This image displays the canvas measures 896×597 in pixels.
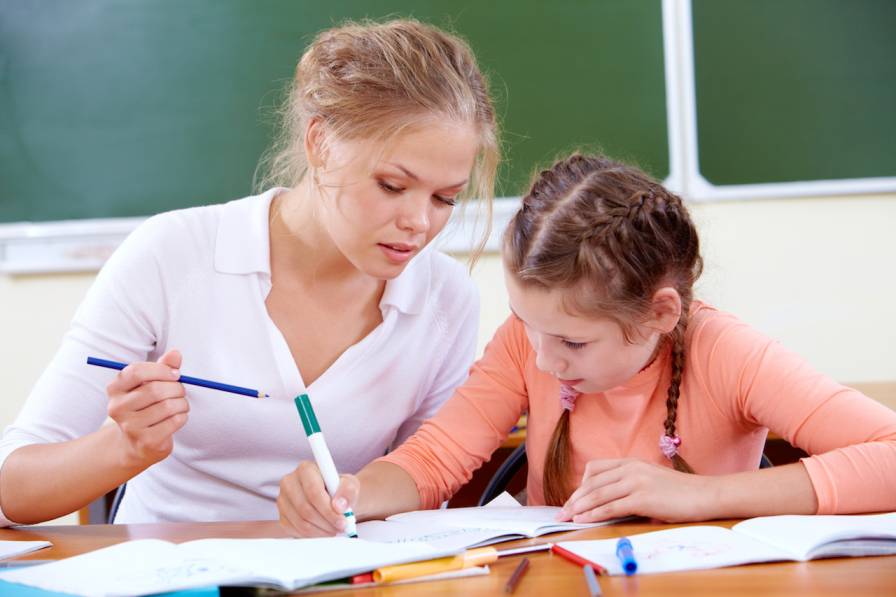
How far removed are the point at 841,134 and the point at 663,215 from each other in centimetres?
146

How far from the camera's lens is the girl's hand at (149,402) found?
110cm

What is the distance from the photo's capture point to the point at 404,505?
1.27 m

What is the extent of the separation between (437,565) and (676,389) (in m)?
0.56

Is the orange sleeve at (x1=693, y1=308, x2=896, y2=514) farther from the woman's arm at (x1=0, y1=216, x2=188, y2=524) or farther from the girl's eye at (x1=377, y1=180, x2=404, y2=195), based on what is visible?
the woman's arm at (x1=0, y1=216, x2=188, y2=524)

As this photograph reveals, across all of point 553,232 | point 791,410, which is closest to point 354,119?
point 553,232

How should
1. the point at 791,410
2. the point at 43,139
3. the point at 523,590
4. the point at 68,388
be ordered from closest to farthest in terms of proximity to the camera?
A: the point at 523,590 < the point at 791,410 < the point at 68,388 < the point at 43,139

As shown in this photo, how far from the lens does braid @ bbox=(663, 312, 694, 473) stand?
1.33m

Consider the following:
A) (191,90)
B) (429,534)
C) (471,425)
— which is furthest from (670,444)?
(191,90)

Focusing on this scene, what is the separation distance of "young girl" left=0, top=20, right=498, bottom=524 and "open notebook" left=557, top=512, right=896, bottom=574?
56 centimetres

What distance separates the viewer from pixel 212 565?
89 centimetres

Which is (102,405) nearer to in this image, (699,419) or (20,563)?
(20,563)

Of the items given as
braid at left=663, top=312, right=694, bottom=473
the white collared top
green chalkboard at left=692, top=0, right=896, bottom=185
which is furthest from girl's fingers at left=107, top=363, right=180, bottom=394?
green chalkboard at left=692, top=0, right=896, bottom=185

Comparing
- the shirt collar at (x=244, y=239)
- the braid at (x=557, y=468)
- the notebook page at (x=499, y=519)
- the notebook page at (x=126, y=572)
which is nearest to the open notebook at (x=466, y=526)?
the notebook page at (x=499, y=519)

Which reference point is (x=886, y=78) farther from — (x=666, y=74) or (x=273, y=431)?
(x=273, y=431)
